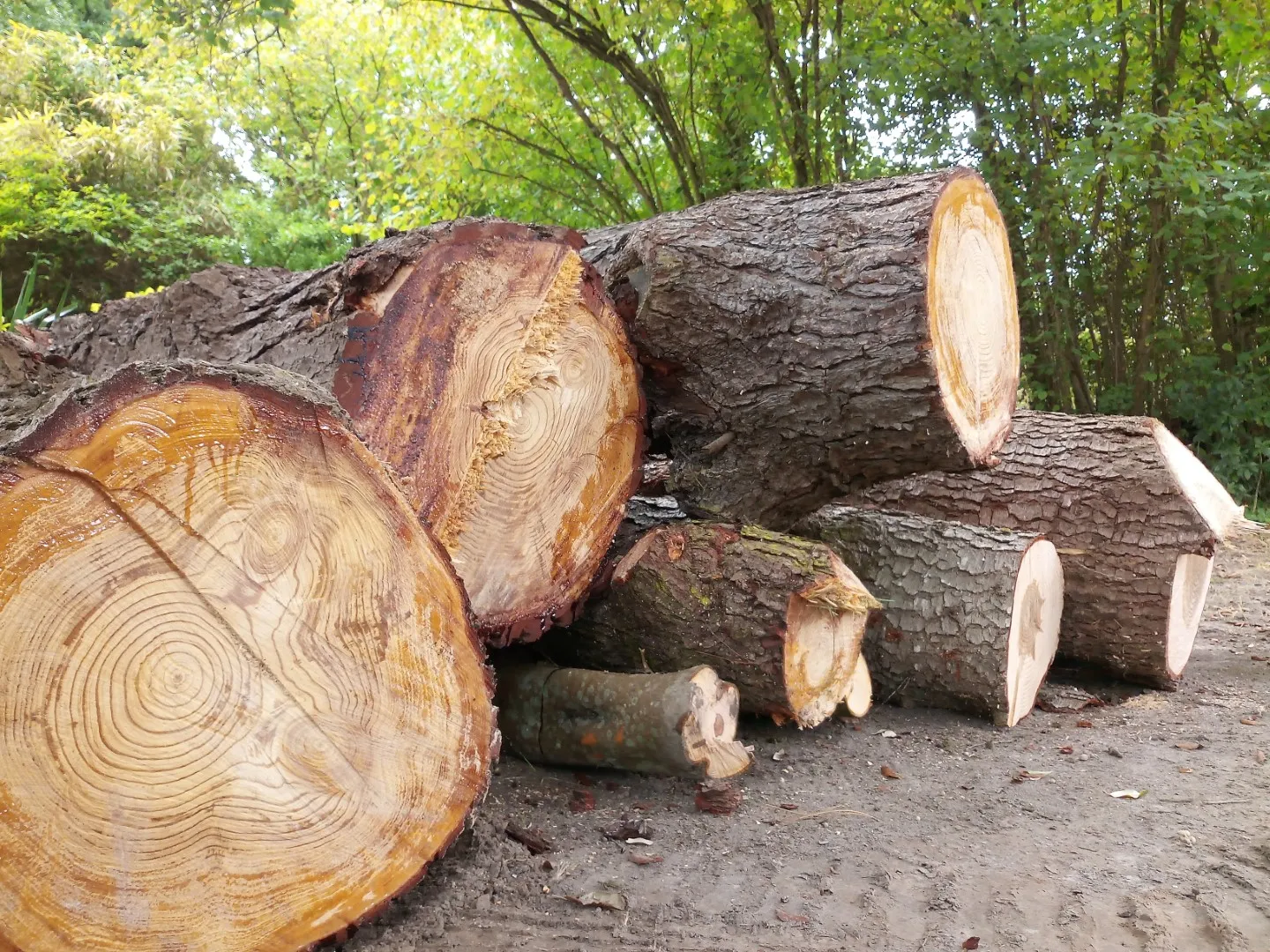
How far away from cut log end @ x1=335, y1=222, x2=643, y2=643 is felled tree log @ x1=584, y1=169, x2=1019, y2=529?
23cm

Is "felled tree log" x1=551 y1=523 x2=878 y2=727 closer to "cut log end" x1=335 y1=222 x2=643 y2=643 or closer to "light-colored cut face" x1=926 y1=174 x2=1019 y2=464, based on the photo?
"cut log end" x1=335 y1=222 x2=643 y2=643

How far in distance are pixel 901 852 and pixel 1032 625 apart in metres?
1.25

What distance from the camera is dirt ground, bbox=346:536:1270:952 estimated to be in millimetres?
1739

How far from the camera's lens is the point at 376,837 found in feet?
5.17

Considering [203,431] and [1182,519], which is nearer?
[203,431]

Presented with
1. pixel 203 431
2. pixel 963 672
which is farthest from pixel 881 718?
pixel 203 431

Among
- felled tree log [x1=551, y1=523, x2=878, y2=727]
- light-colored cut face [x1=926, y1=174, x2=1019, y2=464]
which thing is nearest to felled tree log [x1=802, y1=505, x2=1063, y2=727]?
felled tree log [x1=551, y1=523, x2=878, y2=727]

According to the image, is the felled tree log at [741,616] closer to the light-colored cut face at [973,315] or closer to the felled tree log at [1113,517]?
the light-colored cut face at [973,315]

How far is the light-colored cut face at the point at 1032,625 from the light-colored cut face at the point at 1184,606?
0.40m

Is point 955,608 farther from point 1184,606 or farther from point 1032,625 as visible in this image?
point 1184,606

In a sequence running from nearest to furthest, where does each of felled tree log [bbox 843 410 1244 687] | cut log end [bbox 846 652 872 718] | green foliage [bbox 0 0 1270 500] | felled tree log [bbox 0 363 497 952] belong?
felled tree log [bbox 0 363 497 952] < cut log end [bbox 846 652 872 718] < felled tree log [bbox 843 410 1244 687] < green foliage [bbox 0 0 1270 500]

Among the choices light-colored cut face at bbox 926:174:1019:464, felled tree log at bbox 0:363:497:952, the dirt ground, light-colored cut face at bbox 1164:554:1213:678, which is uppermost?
light-colored cut face at bbox 926:174:1019:464

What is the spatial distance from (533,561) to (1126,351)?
617 centimetres

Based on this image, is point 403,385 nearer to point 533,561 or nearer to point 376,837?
point 533,561
